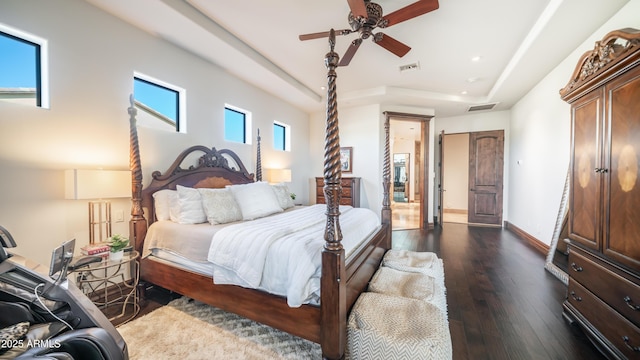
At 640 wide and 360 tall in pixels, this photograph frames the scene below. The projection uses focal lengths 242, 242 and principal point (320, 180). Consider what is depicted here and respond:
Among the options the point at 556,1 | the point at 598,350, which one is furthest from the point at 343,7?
the point at 598,350

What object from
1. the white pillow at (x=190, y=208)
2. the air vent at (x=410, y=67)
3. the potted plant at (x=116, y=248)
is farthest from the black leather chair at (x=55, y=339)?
the air vent at (x=410, y=67)

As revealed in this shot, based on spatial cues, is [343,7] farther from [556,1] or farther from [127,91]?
[127,91]

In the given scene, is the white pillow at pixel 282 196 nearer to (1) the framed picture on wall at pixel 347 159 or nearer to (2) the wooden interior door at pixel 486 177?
(1) the framed picture on wall at pixel 347 159

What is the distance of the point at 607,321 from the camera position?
1.66m

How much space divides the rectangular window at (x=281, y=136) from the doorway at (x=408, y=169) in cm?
227

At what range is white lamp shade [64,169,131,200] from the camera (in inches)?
80.7

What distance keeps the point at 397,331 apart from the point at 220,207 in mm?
2099

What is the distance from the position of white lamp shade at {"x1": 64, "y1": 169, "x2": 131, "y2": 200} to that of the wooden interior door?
22.8 ft

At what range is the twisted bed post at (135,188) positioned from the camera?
8.28ft

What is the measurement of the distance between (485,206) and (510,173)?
0.95 metres

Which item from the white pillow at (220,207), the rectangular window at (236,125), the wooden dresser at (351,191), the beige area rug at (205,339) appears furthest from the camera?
the wooden dresser at (351,191)

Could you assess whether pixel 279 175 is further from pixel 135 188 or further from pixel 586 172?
pixel 586 172

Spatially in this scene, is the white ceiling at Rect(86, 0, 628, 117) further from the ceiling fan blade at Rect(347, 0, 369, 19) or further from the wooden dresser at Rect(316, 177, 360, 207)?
the wooden dresser at Rect(316, 177, 360, 207)

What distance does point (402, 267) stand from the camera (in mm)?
2814
